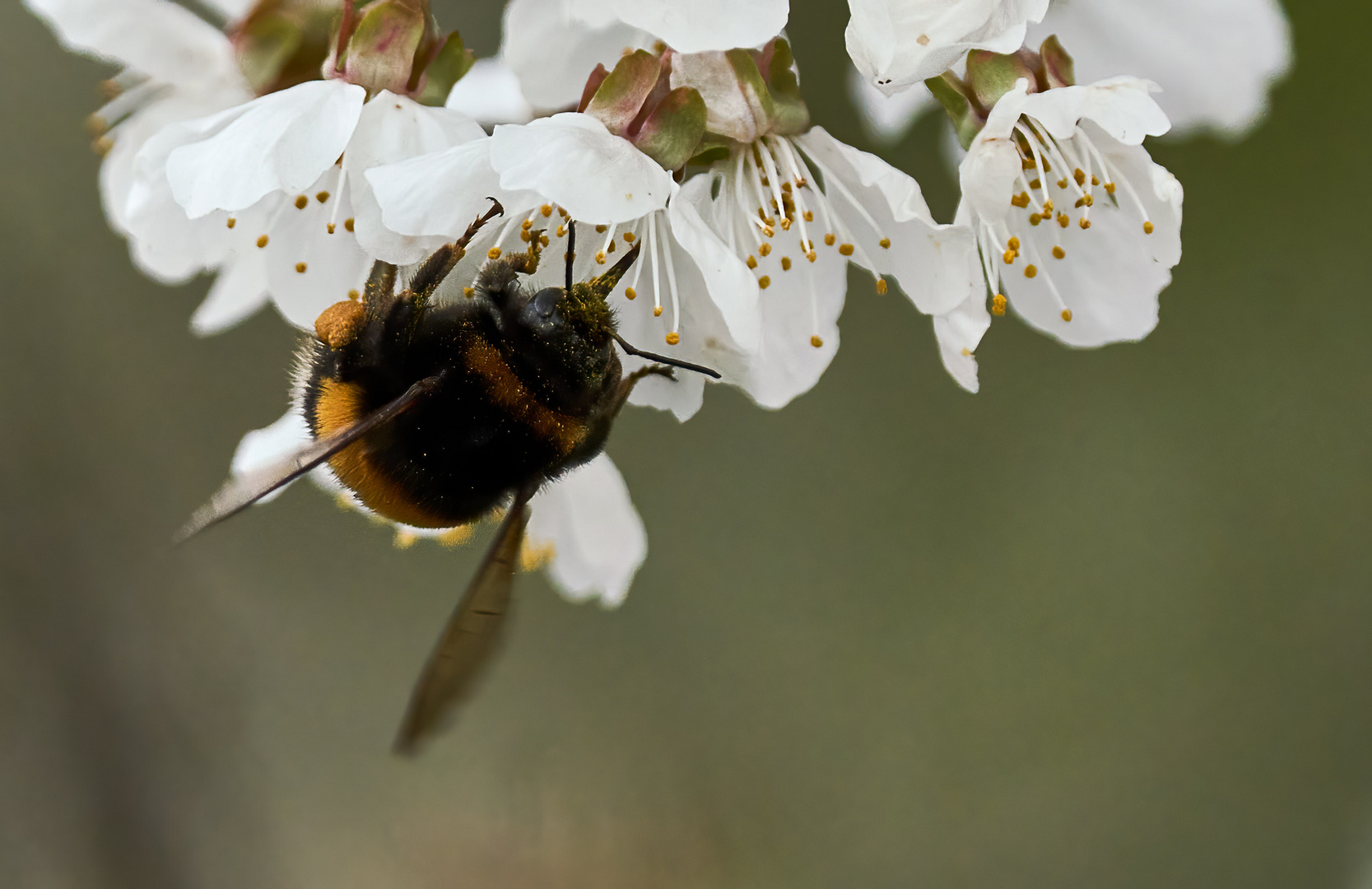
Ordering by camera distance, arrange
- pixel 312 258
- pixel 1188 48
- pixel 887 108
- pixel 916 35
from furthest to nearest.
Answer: pixel 887 108 < pixel 1188 48 < pixel 312 258 < pixel 916 35

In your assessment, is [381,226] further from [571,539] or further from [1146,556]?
[1146,556]

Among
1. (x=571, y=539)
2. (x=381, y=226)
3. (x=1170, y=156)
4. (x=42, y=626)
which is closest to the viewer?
(x=381, y=226)

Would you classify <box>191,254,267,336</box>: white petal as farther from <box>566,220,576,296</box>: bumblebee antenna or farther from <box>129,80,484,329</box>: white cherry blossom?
<box>566,220,576,296</box>: bumblebee antenna

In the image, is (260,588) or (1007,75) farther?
(260,588)

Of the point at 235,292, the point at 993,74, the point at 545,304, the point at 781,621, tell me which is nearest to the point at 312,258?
the point at 235,292

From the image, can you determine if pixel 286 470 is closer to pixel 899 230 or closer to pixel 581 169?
pixel 581 169

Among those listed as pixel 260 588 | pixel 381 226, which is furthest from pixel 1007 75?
pixel 260 588

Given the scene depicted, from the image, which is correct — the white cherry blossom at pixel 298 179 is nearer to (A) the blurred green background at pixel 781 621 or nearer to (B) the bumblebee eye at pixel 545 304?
(B) the bumblebee eye at pixel 545 304
